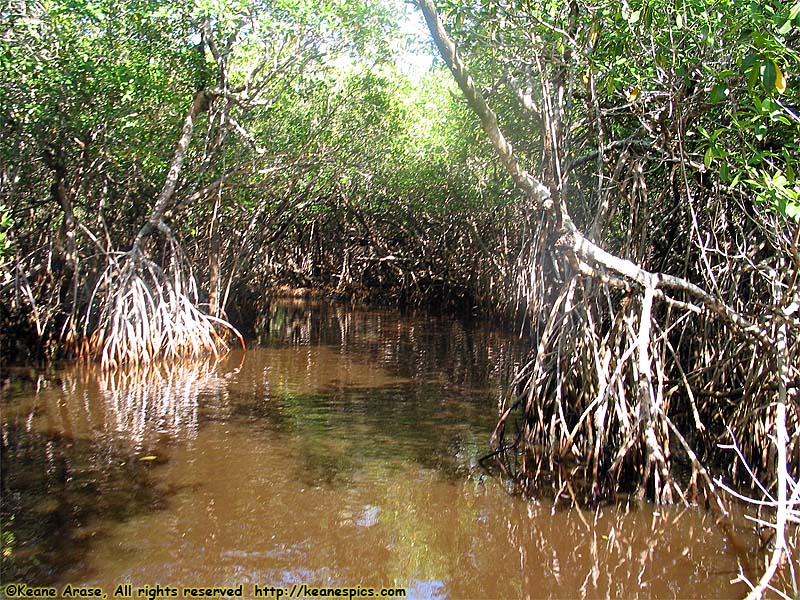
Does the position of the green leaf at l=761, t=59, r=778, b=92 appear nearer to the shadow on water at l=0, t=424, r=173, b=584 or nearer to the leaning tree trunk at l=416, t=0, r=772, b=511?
the leaning tree trunk at l=416, t=0, r=772, b=511

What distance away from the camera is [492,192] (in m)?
12.7

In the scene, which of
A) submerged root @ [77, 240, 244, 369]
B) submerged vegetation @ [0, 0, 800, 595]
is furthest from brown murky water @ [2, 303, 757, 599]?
submerged root @ [77, 240, 244, 369]

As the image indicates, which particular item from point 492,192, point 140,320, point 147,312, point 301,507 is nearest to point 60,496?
point 301,507

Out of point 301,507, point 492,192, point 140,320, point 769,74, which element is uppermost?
point 492,192

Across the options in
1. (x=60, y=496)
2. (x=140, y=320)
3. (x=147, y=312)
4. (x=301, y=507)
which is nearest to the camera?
(x=301, y=507)

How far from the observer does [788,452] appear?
4340mm

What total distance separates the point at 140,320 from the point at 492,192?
6286 millimetres

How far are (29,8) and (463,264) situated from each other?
10.3 m

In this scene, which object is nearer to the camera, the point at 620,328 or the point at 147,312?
the point at 620,328

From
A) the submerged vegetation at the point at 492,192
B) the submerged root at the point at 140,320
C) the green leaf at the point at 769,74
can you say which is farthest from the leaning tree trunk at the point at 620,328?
the submerged root at the point at 140,320

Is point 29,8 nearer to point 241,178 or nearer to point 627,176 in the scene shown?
point 241,178

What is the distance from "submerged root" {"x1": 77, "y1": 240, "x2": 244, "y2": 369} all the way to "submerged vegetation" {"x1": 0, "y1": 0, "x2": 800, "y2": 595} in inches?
1.6

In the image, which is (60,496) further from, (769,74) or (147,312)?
(147,312)

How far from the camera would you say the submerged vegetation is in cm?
437
